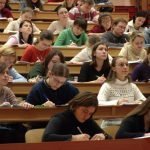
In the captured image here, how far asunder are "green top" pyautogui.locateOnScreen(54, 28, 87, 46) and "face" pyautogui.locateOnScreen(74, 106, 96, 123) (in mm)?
→ 3266

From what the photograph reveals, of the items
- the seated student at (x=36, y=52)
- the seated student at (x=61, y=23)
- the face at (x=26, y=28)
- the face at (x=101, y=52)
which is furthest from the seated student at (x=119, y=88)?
the seated student at (x=61, y=23)

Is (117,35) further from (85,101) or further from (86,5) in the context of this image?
(85,101)

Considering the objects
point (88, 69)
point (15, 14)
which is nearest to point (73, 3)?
point (15, 14)

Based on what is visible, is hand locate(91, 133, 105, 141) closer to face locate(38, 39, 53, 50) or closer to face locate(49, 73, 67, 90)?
face locate(49, 73, 67, 90)

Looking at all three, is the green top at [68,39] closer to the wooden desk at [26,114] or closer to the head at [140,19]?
the head at [140,19]

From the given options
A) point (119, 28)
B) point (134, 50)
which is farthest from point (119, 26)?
point (134, 50)

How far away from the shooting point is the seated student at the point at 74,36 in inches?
259

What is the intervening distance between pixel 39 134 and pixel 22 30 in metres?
3.13

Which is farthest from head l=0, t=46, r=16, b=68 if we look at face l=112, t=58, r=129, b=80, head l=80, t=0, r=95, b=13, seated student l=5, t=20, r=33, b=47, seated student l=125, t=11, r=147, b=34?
head l=80, t=0, r=95, b=13

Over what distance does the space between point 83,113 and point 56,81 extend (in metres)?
0.73

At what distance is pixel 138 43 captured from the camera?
5.88 meters

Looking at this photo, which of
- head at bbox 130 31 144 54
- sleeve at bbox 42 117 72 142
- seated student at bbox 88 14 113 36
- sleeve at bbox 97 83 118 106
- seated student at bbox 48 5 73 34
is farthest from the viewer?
seated student at bbox 48 5 73 34

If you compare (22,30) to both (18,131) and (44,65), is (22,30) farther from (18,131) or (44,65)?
(18,131)

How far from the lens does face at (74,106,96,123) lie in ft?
11.1
